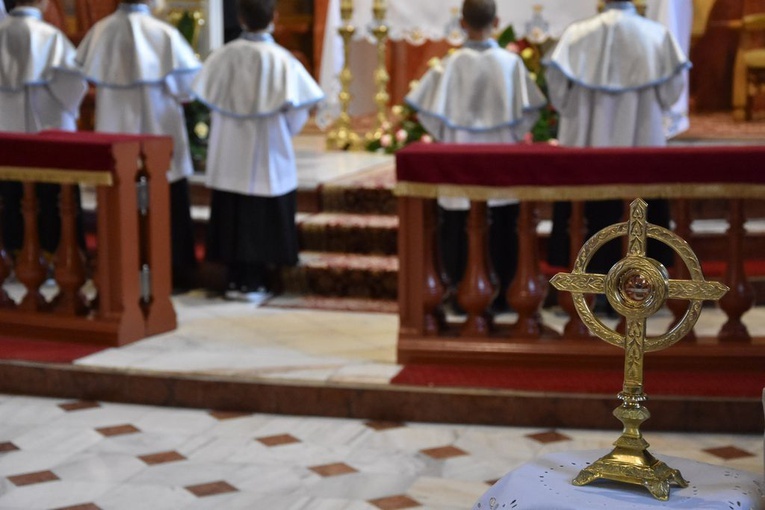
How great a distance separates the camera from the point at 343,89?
1022cm

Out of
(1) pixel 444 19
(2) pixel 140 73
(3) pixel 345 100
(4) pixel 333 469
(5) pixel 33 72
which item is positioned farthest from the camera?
(3) pixel 345 100

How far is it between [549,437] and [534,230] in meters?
0.88

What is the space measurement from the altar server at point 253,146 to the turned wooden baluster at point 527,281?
187cm

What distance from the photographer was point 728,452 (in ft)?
16.1

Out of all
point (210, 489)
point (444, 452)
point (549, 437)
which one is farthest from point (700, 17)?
point (210, 489)

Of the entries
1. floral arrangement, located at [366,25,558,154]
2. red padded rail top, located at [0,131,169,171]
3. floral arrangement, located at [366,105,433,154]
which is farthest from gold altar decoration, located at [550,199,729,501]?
floral arrangement, located at [366,105,433,154]

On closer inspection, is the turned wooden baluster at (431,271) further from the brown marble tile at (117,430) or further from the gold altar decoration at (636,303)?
the gold altar decoration at (636,303)

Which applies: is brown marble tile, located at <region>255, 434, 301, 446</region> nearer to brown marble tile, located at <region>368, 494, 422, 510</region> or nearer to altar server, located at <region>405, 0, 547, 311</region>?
brown marble tile, located at <region>368, 494, 422, 510</region>

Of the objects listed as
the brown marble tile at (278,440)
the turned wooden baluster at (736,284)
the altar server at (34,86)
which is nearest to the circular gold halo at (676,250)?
the brown marble tile at (278,440)

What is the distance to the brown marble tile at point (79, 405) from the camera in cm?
552

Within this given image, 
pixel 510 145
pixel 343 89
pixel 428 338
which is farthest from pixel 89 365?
pixel 343 89

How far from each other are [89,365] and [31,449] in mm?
769

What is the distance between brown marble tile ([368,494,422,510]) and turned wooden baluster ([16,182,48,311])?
2512 millimetres

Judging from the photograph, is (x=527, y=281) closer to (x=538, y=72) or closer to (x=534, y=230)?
(x=534, y=230)
